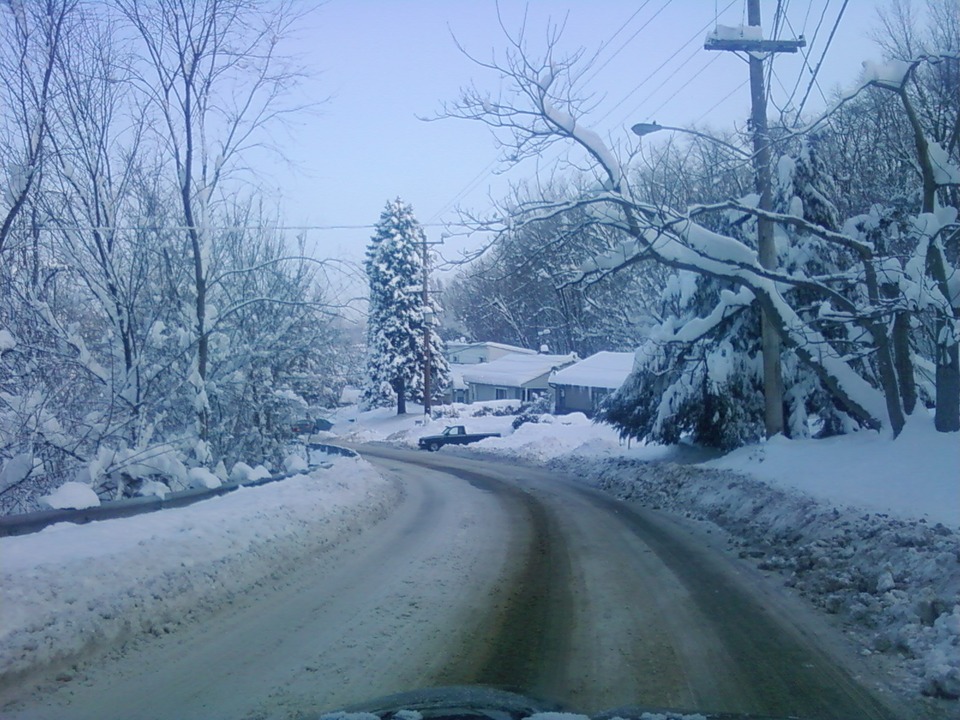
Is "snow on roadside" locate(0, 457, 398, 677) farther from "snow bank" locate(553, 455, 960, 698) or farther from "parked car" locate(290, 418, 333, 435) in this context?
"parked car" locate(290, 418, 333, 435)

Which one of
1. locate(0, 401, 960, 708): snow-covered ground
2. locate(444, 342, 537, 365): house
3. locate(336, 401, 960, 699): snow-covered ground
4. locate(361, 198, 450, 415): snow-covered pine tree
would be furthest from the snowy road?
locate(444, 342, 537, 365): house

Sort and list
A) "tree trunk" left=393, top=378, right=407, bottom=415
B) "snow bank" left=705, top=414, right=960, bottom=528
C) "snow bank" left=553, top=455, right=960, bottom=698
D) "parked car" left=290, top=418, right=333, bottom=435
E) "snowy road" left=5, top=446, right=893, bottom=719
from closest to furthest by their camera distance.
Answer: "snowy road" left=5, top=446, right=893, bottom=719 < "snow bank" left=553, top=455, right=960, bottom=698 < "snow bank" left=705, top=414, right=960, bottom=528 < "parked car" left=290, top=418, right=333, bottom=435 < "tree trunk" left=393, top=378, right=407, bottom=415

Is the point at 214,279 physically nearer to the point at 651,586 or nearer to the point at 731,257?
the point at 731,257

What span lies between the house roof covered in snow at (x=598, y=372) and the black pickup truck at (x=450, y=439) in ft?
23.4

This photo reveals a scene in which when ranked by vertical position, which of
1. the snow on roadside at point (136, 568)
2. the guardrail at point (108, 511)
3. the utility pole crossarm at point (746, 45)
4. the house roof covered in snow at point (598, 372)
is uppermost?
the utility pole crossarm at point (746, 45)

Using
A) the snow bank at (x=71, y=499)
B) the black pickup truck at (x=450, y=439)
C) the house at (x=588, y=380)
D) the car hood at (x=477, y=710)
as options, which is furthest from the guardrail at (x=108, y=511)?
the house at (x=588, y=380)

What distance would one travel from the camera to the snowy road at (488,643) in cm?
579

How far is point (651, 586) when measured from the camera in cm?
916

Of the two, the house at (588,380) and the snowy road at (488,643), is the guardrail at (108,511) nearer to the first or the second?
the snowy road at (488,643)

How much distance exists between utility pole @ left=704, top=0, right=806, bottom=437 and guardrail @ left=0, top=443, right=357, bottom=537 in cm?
1041

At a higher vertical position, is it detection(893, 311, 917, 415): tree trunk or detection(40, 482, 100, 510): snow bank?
detection(893, 311, 917, 415): tree trunk

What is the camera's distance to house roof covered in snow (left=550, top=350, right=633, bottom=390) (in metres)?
44.2

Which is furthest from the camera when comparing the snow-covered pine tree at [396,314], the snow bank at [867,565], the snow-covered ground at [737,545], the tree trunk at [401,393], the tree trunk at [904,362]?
the tree trunk at [401,393]

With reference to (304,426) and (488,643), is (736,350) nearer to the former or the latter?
(304,426)
